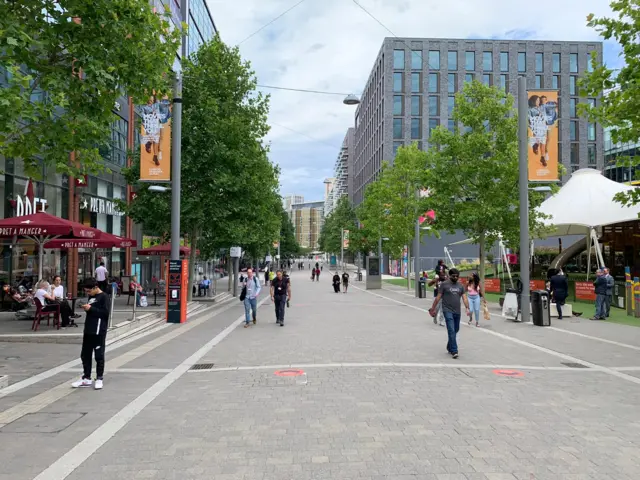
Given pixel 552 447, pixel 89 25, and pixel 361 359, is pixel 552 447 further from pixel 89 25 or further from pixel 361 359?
pixel 89 25

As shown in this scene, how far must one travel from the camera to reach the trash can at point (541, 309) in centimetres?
1524

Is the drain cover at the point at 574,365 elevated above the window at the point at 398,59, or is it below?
below

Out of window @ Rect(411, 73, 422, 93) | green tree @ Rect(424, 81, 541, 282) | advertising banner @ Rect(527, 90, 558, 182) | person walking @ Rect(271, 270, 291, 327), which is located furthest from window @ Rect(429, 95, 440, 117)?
person walking @ Rect(271, 270, 291, 327)

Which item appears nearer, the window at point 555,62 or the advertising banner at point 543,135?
the advertising banner at point 543,135

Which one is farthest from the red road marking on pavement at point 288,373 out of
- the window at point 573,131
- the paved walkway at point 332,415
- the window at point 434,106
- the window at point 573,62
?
the window at point 573,62

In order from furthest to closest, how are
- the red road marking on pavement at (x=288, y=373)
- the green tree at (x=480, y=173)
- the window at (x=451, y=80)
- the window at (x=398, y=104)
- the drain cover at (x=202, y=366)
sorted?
the window at (x=398, y=104) < the window at (x=451, y=80) < the green tree at (x=480, y=173) < the drain cover at (x=202, y=366) < the red road marking on pavement at (x=288, y=373)

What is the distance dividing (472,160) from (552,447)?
18442 millimetres

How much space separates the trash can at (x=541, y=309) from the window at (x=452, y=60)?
54743 millimetres

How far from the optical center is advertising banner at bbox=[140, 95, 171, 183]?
15.5m

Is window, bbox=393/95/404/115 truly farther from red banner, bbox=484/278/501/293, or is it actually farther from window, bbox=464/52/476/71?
red banner, bbox=484/278/501/293

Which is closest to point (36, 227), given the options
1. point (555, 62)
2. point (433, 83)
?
point (433, 83)

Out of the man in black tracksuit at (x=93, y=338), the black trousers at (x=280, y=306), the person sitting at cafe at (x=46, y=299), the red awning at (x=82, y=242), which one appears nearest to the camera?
the man in black tracksuit at (x=93, y=338)

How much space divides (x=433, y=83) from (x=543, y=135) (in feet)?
168

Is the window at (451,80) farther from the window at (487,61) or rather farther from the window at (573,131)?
the window at (573,131)
